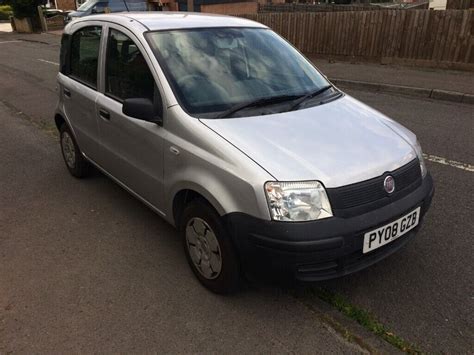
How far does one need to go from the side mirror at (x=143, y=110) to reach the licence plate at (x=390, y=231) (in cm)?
157

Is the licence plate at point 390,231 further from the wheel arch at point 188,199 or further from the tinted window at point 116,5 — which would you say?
the tinted window at point 116,5

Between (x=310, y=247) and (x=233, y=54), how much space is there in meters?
1.77

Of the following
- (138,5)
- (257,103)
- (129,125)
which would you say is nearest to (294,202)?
(257,103)

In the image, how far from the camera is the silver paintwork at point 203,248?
272 cm

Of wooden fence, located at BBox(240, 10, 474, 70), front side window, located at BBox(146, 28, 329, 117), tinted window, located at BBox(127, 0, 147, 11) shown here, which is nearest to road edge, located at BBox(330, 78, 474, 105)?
wooden fence, located at BBox(240, 10, 474, 70)

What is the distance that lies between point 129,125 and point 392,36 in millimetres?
9836

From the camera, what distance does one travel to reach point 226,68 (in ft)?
10.8

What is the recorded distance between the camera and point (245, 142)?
258 centimetres

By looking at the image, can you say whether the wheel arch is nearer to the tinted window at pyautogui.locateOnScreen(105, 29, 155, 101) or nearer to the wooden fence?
the tinted window at pyautogui.locateOnScreen(105, 29, 155, 101)

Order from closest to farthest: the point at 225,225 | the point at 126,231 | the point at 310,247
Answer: the point at 310,247, the point at 225,225, the point at 126,231

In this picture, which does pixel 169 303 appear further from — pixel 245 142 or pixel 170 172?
pixel 245 142

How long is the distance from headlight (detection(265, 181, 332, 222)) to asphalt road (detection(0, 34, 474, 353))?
0.49 m

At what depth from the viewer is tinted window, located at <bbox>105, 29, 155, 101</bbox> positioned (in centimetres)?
322

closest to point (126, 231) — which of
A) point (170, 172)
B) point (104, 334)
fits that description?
point (170, 172)
